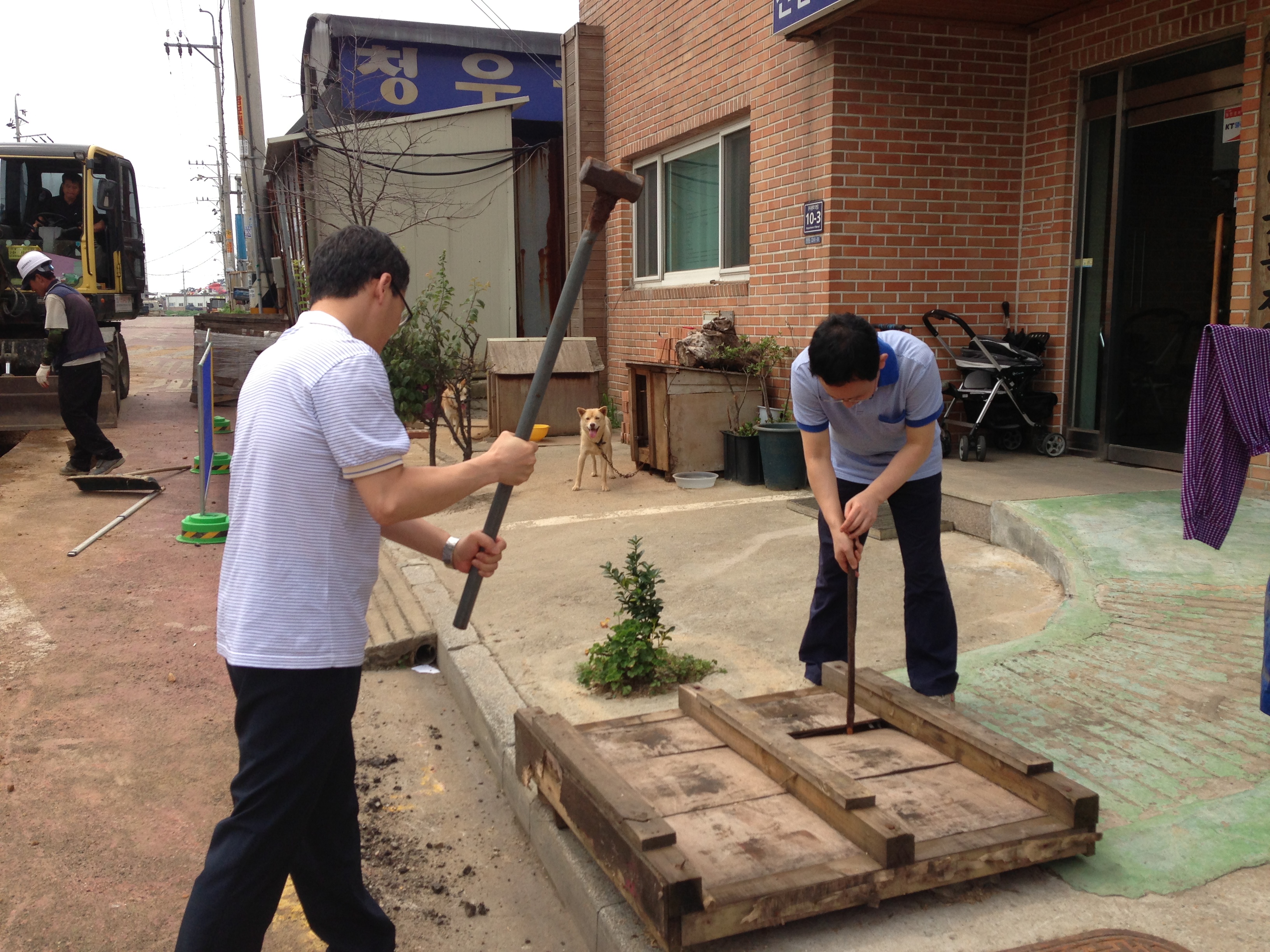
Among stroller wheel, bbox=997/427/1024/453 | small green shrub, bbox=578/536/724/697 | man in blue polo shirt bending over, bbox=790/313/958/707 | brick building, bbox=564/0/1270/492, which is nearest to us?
man in blue polo shirt bending over, bbox=790/313/958/707

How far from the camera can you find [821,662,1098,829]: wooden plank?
2.67 meters

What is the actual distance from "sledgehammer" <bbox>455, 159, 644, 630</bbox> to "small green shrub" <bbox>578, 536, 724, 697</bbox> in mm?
1566

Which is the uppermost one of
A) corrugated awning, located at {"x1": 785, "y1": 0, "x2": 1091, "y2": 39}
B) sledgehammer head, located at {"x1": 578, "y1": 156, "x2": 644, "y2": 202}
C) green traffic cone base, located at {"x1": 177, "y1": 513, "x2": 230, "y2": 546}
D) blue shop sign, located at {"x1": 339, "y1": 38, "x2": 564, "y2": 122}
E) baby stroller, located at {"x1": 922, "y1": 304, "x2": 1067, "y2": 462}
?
blue shop sign, located at {"x1": 339, "y1": 38, "x2": 564, "y2": 122}

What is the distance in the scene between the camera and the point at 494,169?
14.8 meters

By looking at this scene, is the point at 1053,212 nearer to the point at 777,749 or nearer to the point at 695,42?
the point at 695,42

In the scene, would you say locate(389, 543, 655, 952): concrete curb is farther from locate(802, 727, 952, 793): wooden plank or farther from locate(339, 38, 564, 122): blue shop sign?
locate(339, 38, 564, 122): blue shop sign

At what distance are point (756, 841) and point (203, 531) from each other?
615 centimetres

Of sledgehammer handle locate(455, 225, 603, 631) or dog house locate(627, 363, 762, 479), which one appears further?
dog house locate(627, 363, 762, 479)

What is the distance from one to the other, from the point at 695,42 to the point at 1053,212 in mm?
4075

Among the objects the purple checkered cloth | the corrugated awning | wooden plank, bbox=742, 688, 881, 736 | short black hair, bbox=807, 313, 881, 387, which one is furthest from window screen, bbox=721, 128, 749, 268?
wooden plank, bbox=742, 688, 881, 736

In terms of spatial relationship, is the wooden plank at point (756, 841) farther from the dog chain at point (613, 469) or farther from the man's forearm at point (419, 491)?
the dog chain at point (613, 469)

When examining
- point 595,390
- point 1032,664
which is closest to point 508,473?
point 1032,664

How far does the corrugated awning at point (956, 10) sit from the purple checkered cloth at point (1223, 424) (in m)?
4.86

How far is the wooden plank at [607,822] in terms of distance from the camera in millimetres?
2311
